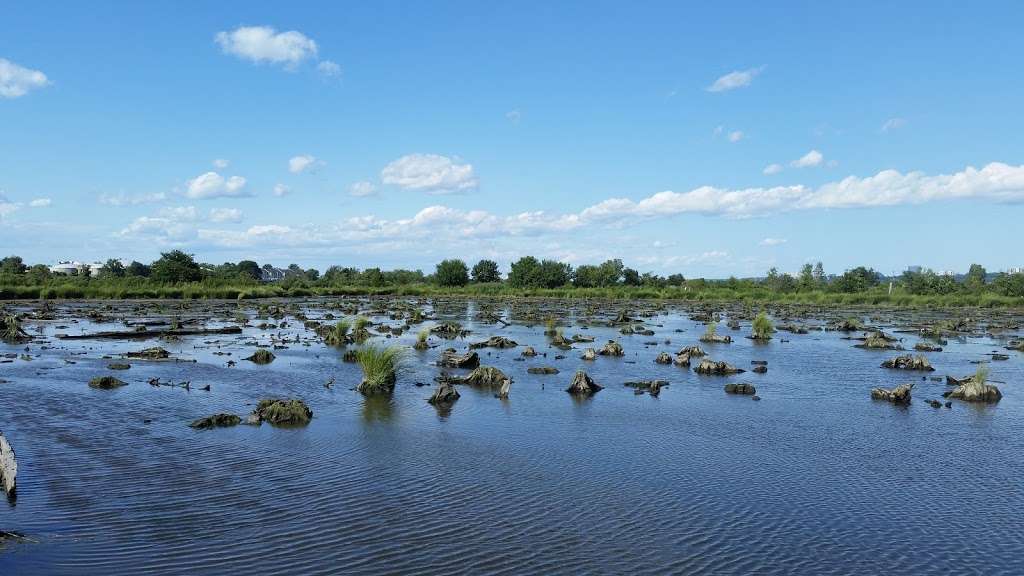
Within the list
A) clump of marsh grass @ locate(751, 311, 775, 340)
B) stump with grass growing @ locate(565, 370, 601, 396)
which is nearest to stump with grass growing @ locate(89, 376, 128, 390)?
stump with grass growing @ locate(565, 370, 601, 396)

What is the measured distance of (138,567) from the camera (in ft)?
26.0

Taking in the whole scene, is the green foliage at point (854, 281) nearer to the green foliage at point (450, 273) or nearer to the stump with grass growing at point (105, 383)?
the green foliage at point (450, 273)

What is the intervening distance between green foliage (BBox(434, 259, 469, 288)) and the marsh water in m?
109

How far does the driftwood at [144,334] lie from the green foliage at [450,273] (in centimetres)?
9228

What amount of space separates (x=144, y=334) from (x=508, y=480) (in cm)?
2983

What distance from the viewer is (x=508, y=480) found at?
11625mm

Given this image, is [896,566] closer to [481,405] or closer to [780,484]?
[780,484]

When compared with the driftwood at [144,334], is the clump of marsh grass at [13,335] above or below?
above

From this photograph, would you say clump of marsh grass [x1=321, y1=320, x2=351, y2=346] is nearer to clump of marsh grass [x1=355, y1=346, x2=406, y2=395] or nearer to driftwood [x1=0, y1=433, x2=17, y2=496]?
clump of marsh grass [x1=355, y1=346, x2=406, y2=395]

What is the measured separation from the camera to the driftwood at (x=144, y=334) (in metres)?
33.2

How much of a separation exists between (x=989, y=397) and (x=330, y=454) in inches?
714

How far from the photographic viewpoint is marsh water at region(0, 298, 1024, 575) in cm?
859

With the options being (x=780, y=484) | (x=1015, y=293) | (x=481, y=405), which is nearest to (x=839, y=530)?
(x=780, y=484)

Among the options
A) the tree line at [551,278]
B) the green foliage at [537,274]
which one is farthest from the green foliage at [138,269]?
the green foliage at [537,274]
